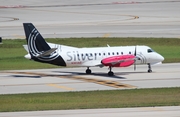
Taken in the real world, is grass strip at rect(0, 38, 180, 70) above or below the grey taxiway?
above

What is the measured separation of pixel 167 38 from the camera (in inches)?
2896

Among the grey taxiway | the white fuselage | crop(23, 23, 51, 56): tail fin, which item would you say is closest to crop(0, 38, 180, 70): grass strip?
the grey taxiway

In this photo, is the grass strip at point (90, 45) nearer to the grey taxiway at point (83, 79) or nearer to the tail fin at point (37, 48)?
the grey taxiway at point (83, 79)

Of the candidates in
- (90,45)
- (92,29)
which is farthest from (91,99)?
(92,29)

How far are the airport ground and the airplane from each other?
3.61 ft

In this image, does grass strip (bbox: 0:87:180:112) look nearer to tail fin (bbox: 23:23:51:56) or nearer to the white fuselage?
tail fin (bbox: 23:23:51:56)

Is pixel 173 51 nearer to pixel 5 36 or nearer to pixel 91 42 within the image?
pixel 91 42

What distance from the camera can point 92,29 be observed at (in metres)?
83.7

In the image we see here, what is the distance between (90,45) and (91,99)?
32439 mm

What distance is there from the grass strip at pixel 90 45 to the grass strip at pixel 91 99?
18637mm

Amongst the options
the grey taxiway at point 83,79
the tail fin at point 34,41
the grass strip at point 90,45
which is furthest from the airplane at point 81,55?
the grass strip at point 90,45

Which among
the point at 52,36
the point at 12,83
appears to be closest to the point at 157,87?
the point at 12,83

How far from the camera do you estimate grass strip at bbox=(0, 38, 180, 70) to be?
60.8 meters

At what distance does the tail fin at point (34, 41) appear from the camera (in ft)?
160
